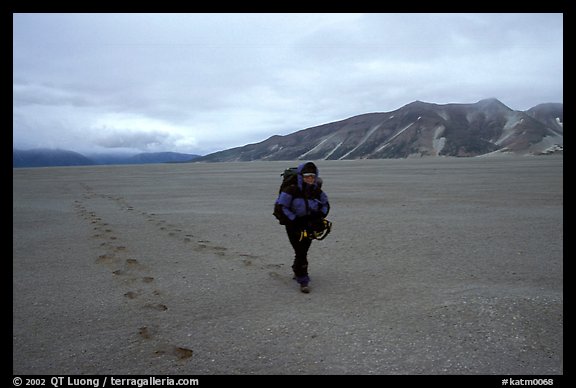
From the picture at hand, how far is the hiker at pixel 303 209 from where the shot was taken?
641cm

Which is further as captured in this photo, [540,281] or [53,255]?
[53,255]

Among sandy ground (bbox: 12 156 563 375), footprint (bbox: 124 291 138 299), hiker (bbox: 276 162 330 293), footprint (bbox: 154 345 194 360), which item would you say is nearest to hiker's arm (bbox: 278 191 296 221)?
hiker (bbox: 276 162 330 293)

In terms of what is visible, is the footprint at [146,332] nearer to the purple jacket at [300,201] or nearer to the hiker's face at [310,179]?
the purple jacket at [300,201]

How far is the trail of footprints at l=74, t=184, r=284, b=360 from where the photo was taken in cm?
498

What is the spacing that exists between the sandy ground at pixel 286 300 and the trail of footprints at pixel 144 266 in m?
0.04

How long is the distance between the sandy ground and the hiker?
1.67ft

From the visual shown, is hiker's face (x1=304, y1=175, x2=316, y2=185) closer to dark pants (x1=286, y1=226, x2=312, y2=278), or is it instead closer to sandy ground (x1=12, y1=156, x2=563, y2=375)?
dark pants (x1=286, y1=226, x2=312, y2=278)

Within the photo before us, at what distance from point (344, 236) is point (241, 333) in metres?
6.06

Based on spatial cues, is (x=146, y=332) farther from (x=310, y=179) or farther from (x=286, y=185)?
(x=310, y=179)

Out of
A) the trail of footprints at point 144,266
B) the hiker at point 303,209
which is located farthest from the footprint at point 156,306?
the hiker at point 303,209

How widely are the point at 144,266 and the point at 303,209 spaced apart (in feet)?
12.7
